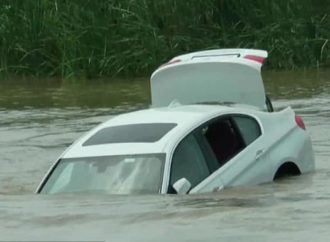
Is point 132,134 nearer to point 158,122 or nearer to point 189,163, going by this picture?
point 158,122

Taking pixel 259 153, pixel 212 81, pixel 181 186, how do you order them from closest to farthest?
pixel 181 186
pixel 259 153
pixel 212 81

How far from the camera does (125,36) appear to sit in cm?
2703

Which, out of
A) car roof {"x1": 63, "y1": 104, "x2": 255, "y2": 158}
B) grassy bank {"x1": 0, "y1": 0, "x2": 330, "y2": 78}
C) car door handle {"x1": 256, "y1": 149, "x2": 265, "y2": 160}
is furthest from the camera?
grassy bank {"x1": 0, "y1": 0, "x2": 330, "y2": 78}

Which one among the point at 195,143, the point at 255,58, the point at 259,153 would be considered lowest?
the point at 259,153

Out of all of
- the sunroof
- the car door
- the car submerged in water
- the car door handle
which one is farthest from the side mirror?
the car door handle

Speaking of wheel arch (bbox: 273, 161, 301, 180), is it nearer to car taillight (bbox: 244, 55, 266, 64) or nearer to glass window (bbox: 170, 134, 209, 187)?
glass window (bbox: 170, 134, 209, 187)

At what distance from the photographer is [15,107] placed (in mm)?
21078

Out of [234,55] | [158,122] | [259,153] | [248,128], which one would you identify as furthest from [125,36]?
[158,122]

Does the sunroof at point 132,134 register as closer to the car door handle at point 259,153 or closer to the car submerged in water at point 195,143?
the car submerged in water at point 195,143

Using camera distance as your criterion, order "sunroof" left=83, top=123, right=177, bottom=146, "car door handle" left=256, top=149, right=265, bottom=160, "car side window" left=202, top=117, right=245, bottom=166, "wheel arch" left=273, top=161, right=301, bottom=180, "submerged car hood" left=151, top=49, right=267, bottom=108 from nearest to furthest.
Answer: "sunroof" left=83, top=123, right=177, bottom=146, "car side window" left=202, top=117, right=245, bottom=166, "car door handle" left=256, top=149, right=265, bottom=160, "wheel arch" left=273, top=161, right=301, bottom=180, "submerged car hood" left=151, top=49, right=267, bottom=108

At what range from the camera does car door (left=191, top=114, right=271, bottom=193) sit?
10.5 metres

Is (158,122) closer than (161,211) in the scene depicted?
No

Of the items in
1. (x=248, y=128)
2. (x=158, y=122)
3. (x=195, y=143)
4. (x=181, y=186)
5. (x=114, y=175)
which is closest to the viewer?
(x=181, y=186)

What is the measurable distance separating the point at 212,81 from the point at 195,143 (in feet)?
7.89
